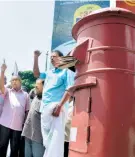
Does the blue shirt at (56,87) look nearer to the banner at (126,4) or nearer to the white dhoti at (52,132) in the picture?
the white dhoti at (52,132)

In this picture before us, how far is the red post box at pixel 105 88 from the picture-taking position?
5.73 feet

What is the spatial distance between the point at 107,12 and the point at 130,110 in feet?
2.16

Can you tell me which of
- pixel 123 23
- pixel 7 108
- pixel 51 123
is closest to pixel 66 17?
pixel 7 108

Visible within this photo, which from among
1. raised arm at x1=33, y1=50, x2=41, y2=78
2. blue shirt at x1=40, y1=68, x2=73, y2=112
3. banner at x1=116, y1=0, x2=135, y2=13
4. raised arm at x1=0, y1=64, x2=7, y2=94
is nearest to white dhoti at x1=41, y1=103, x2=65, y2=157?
blue shirt at x1=40, y1=68, x2=73, y2=112

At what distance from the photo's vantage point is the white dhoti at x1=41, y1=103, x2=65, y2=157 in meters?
2.90

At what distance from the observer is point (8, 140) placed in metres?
4.13

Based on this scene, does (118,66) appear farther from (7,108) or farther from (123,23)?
(7,108)

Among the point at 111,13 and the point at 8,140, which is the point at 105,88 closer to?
the point at 111,13

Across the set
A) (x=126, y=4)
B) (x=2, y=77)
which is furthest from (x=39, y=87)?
(x=126, y=4)

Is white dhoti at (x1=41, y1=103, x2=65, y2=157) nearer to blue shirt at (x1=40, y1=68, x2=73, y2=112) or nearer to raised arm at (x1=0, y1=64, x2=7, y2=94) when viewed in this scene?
blue shirt at (x1=40, y1=68, x2=73, y2=112)

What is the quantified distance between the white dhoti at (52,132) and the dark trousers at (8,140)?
113 cm

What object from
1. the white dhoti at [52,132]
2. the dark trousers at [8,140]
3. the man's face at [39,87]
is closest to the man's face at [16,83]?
the man's face at [39,87]

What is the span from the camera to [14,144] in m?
4.13

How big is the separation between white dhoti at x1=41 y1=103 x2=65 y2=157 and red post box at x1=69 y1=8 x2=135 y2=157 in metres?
0.99
